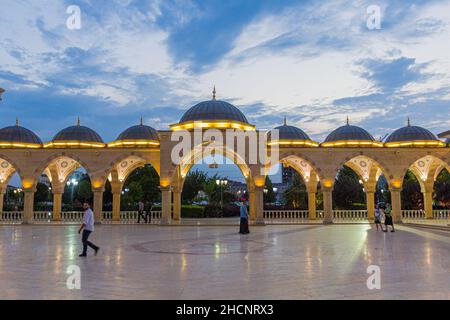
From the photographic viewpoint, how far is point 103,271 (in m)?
7.03

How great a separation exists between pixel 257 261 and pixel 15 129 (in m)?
21.8

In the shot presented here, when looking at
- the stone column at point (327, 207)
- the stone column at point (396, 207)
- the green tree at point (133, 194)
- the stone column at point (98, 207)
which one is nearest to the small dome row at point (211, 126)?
the stone column at point (98, 207)

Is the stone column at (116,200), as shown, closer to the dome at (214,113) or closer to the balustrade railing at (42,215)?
the balustrade railing at (42,215)

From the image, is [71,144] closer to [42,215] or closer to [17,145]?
[17,145]

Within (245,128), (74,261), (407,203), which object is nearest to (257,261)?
(74,261)

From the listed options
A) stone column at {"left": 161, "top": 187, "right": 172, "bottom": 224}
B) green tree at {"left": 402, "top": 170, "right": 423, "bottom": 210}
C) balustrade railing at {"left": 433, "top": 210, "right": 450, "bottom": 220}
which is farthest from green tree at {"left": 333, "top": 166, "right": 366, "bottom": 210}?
stone column at {"left": 161, "top": 187, "right": 172, "bottom": 224}

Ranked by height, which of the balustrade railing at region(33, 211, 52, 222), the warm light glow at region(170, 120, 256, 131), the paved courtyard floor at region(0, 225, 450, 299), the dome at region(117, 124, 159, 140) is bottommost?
the paved courtyard floor at region(0, 225, 450, 299)

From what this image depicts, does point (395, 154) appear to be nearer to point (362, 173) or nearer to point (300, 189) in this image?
point (362, 173)

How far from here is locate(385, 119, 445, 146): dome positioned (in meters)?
24.2

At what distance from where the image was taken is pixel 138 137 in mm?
25734

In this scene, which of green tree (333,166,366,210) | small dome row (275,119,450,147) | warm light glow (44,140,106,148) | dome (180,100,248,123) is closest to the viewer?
dome (180,100,248,123)

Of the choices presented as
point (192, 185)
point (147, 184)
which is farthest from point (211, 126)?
point (192, 185)

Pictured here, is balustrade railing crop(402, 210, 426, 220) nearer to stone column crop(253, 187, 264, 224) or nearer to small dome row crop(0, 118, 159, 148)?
stone column crop(253, 187, 264, 224)

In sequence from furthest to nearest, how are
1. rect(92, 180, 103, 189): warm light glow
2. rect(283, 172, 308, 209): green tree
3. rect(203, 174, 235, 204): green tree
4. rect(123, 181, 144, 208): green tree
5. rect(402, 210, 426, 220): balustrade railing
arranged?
rect(203, 174, 235, 204): green tree → rect(283, 172, 308, 209): green tree → rect(123, 181, 144, 208): green tree → rect(402, 210, 426, 220): balustrade railing → rect(92, 180, 103, 189): warm light glow
